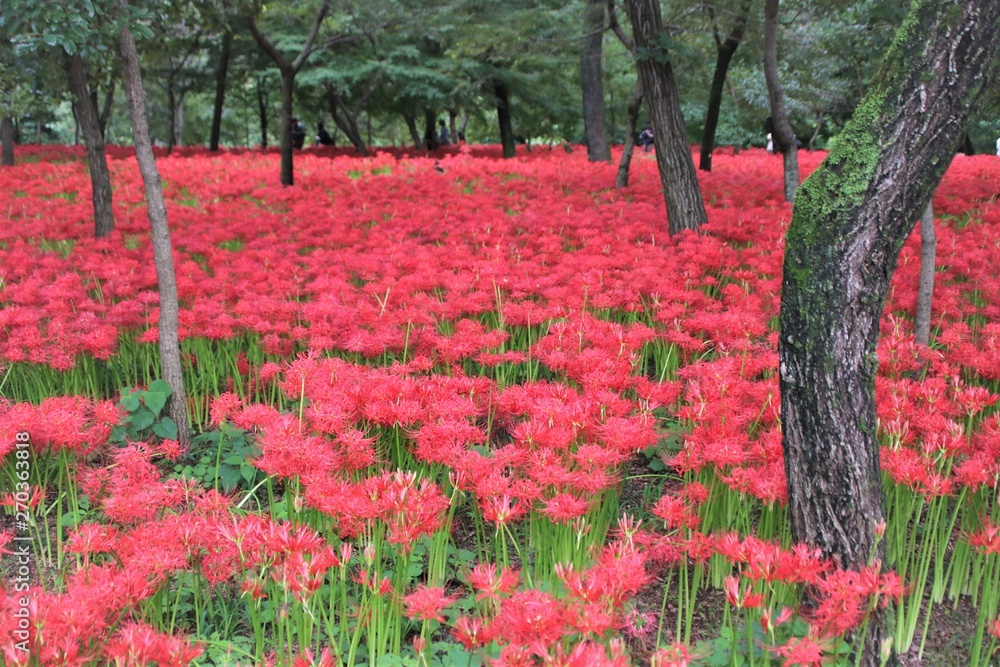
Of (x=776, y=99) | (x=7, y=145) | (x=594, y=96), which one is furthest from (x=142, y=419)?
(x=7, y=145)

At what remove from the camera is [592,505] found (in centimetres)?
279

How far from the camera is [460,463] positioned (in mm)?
2648

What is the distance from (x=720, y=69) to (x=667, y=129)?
427cm

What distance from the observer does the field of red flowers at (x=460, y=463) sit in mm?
2166

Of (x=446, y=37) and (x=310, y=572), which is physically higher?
(x=446, y=37)

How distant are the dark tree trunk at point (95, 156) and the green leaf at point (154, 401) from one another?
449 cm

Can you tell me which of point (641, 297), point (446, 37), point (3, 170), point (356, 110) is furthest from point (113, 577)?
point (356, 110)

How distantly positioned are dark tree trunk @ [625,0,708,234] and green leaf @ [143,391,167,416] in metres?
5.57

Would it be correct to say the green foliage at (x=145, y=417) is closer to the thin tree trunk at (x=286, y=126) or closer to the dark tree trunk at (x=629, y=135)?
the dark tree trunk at (x=629, y=135)

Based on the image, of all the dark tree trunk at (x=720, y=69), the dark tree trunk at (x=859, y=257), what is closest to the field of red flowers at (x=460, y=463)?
the dark tree trunk at (x=859, y=257)

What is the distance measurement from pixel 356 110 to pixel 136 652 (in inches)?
705

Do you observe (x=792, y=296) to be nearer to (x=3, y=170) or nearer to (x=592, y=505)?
(x=592, y=505)

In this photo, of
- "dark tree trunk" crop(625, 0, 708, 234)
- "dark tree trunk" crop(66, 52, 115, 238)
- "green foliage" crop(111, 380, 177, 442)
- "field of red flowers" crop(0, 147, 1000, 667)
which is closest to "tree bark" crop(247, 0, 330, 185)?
"dark tree trunk" crop(66, 52, 115, 238)

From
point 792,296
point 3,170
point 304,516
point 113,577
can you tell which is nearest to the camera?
point 113,577
